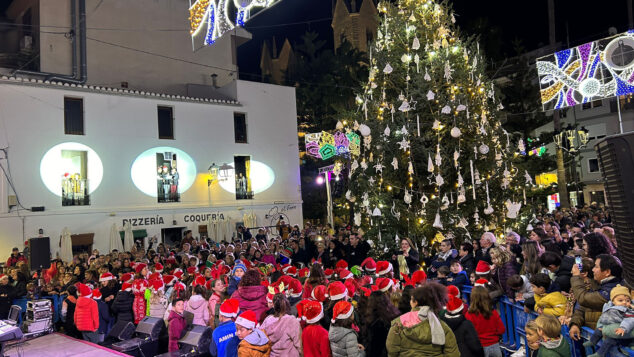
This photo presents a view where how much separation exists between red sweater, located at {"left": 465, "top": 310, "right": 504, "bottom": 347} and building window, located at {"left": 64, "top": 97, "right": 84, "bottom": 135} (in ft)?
70.1

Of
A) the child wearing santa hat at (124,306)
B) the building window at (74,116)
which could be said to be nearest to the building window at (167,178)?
the building window at (74,116)

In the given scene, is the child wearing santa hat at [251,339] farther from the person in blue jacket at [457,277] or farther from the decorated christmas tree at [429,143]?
the decorated christmas tree at [429,143]

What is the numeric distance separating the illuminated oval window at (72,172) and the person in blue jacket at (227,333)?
18.2m

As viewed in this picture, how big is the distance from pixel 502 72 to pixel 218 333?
105 ft

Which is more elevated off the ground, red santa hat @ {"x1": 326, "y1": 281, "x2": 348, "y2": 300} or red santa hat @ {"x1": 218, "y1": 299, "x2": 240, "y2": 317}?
red santa hat @ {"x1": 326, "y1": 281, "x2": 348, "y2": 300}

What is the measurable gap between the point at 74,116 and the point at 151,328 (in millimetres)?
17057

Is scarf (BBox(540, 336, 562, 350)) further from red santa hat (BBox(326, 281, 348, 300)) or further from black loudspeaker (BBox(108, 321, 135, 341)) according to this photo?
black loudspeaker (BBox(108, 321, 135, 341))

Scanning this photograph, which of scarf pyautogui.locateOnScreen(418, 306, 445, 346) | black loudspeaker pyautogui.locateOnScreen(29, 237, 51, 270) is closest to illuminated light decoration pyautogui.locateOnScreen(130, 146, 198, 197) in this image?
black loudspeaker pyautogui.locateOnScreen(29, 237, 51, 270)

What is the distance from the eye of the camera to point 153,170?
2436 cm

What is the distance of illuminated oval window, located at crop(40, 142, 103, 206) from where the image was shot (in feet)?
69.6

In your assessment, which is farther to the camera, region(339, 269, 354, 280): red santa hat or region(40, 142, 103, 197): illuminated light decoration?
region(40, 142, 103, 197): illuminated light decoration

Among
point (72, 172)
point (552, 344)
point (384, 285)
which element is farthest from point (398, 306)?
point (72, 172)

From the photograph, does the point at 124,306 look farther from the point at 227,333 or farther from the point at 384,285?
the point at 384,285

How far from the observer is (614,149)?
2625 mm
